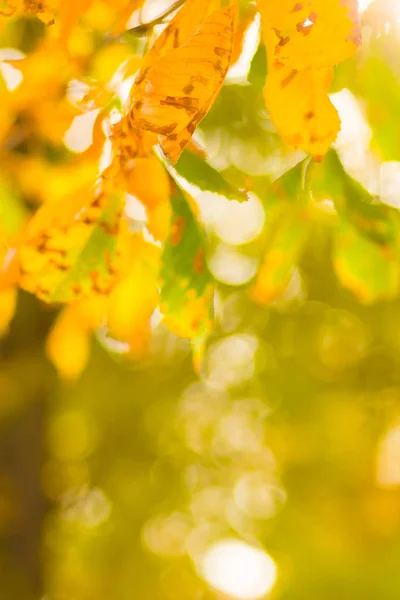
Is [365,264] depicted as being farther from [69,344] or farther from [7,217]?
[69,344]

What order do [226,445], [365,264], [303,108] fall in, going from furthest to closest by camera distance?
[226,445], [365,264], [303,108]

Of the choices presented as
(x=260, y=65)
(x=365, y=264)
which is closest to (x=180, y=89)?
(x=260, y=65)

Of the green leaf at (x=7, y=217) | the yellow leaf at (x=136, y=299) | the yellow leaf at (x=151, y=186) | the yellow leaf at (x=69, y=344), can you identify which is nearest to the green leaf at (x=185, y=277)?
the yellow leaf at (x=151, y=186)

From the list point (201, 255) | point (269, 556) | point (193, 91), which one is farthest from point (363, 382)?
point (193, 91)

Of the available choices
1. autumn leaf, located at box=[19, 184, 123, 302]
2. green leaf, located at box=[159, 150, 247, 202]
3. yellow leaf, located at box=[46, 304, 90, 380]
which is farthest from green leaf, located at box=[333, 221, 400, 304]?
yellow leaf, located at box=[46, 304, 90, 380]

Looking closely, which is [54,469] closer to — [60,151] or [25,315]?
[25,315]

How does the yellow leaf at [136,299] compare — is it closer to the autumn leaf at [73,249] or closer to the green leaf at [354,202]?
the autumn leaf at [73,249]

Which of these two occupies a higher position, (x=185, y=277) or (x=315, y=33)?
(x=315, y=33)
